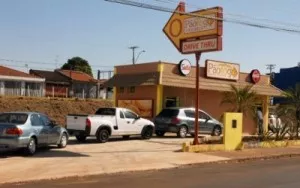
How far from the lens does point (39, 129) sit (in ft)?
58.9

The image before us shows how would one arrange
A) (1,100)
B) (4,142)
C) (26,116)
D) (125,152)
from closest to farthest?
1. (4,142)
2. (26,116)
3. (125,152)
4. (1,100)

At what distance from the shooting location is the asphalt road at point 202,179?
12.6 meters

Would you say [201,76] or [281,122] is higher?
[201,76]

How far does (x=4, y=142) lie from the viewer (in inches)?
650

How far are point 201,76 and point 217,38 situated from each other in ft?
37.4

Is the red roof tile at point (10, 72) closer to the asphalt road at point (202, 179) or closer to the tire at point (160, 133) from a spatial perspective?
the tire at point (160, 133)

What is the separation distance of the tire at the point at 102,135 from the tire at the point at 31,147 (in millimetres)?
5585

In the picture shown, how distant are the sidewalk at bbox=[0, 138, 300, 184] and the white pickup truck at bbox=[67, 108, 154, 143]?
501 millimetres

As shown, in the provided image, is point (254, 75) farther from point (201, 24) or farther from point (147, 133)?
point (201, 24)

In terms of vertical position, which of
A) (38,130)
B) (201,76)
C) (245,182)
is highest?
(201,76)

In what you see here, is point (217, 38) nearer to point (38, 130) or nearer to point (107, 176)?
point (38, 130)

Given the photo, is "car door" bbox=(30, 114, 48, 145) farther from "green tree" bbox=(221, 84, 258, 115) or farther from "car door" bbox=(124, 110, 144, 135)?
"green tree" bbox=(221, 84, 258, 115)

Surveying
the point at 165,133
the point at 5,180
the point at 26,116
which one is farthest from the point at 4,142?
the point at 165,133

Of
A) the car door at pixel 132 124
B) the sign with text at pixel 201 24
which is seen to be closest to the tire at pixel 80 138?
the car door at pixel 132 124
